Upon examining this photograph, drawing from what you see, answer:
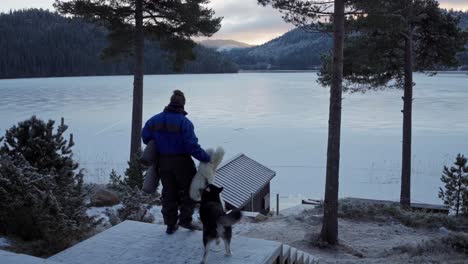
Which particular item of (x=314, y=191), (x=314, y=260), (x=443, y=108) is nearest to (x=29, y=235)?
(x=314, y=260)

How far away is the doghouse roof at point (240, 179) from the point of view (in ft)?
42.6

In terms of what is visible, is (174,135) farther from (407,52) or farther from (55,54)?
(55,54)

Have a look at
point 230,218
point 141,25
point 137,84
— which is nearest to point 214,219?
point 230,218

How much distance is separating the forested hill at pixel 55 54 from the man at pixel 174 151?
327ft

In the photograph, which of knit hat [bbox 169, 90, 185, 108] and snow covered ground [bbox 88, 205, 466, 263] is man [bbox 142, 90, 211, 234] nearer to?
knit hat [bbox 169, 90, 185, 108]

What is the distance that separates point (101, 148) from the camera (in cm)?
2452

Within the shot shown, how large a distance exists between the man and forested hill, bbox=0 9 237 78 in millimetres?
99662

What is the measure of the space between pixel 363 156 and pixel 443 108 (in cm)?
1973

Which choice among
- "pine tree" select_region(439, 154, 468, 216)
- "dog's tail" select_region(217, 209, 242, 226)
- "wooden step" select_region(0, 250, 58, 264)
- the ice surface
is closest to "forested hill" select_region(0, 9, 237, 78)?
"pine tree" select_region(439, 154, 468, 216)

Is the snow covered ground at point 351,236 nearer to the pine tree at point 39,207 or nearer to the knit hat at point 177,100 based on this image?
the pine tree at point 39,207

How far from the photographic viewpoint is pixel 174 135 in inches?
200

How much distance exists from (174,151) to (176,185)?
456 millimetres

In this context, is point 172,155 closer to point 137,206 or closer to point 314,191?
point 137,206

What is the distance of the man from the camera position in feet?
16.5
